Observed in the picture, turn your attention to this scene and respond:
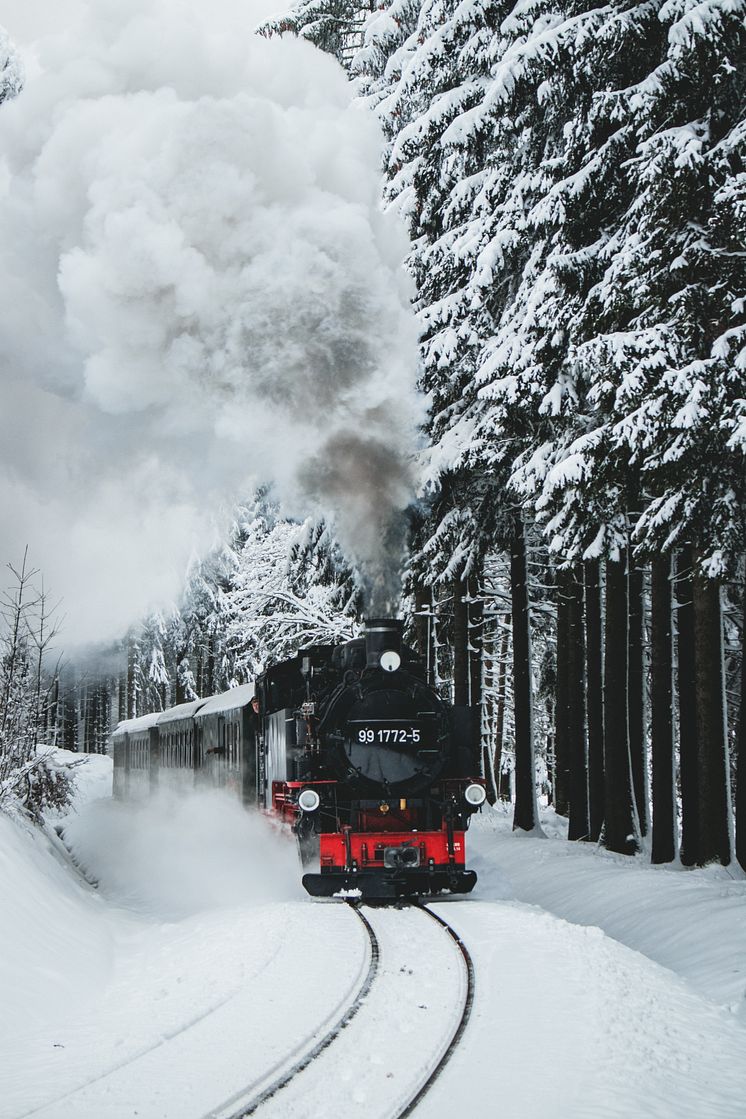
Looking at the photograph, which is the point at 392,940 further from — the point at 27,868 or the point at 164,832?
the point at 164,832

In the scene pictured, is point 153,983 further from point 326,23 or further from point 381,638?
point 326,23

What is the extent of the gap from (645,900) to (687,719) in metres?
4.26

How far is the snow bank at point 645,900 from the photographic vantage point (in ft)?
28.4

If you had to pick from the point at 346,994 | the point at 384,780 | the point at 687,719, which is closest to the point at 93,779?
the point at 687,719

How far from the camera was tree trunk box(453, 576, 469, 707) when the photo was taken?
2156 cm

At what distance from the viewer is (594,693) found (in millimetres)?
17094

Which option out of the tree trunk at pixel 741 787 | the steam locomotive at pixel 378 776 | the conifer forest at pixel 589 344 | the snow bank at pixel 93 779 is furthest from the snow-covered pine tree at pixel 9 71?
the snow bank at pixel 93 779

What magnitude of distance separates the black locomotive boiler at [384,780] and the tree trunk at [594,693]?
483cm

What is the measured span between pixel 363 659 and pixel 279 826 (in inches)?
132

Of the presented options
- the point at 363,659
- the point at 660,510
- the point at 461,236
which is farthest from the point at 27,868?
the point at 461,236

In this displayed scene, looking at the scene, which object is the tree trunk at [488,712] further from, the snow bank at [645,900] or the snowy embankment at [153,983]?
the snowy embankment at [153,983]

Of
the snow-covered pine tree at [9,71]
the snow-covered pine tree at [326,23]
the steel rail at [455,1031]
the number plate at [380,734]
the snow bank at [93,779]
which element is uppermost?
the snow-covered pine tree at [326,23]

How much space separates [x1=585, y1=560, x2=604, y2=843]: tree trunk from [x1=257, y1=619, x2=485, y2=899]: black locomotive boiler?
483 cm

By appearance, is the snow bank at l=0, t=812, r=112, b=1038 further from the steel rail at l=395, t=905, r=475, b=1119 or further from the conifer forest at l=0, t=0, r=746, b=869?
the conifer forest at l=0, t=0, r=746, b=869
